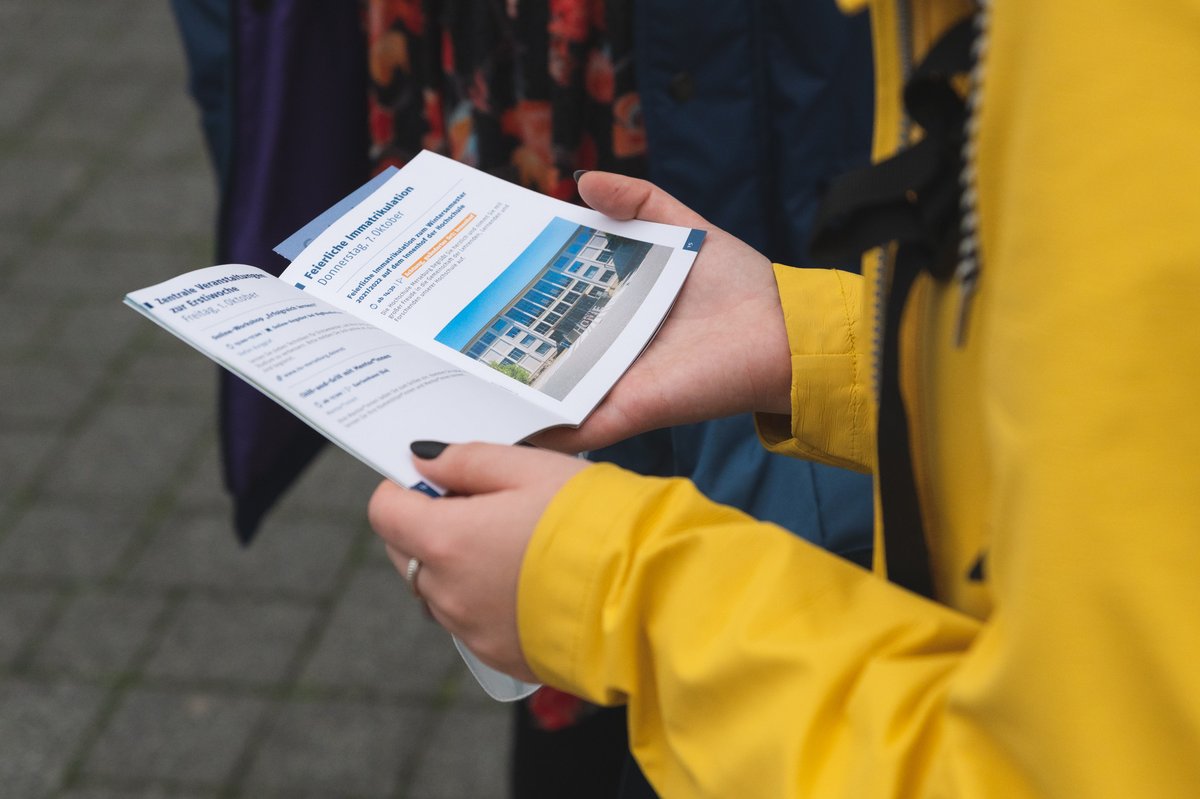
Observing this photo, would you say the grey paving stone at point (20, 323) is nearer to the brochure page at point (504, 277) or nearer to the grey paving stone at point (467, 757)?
the grey paving stone at point (467, 757)

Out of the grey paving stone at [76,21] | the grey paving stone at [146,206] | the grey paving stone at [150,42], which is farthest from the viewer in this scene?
the grey paving stone at [76,21]

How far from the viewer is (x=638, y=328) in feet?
3.79

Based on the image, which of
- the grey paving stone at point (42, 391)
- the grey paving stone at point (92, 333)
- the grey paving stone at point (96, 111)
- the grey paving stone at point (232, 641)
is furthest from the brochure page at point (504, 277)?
the grey paving stone at point (96, 111)

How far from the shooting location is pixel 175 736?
2.16 meters

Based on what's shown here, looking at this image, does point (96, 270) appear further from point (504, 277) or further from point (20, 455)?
point (504, 277)

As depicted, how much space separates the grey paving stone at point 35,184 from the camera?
345cm

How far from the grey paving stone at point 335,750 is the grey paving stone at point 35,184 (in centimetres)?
199

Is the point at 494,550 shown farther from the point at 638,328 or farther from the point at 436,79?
the point at 436,79

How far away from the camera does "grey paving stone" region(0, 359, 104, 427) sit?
9.25ft

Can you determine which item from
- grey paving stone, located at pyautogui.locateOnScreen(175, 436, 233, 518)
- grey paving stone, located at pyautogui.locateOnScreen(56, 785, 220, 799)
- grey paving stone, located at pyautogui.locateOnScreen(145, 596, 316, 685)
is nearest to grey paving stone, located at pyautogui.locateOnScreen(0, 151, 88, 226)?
grey paving stone, located at pyautogui.locateOnScreen(175, 436, 233, 518)

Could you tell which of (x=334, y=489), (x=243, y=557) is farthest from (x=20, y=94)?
(x=243, y=557)

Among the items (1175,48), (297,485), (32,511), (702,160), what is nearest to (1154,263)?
(1175,48)

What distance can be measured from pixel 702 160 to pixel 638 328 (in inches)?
17.9

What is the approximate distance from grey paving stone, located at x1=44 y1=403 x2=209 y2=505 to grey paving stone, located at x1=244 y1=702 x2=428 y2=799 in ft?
2.46
